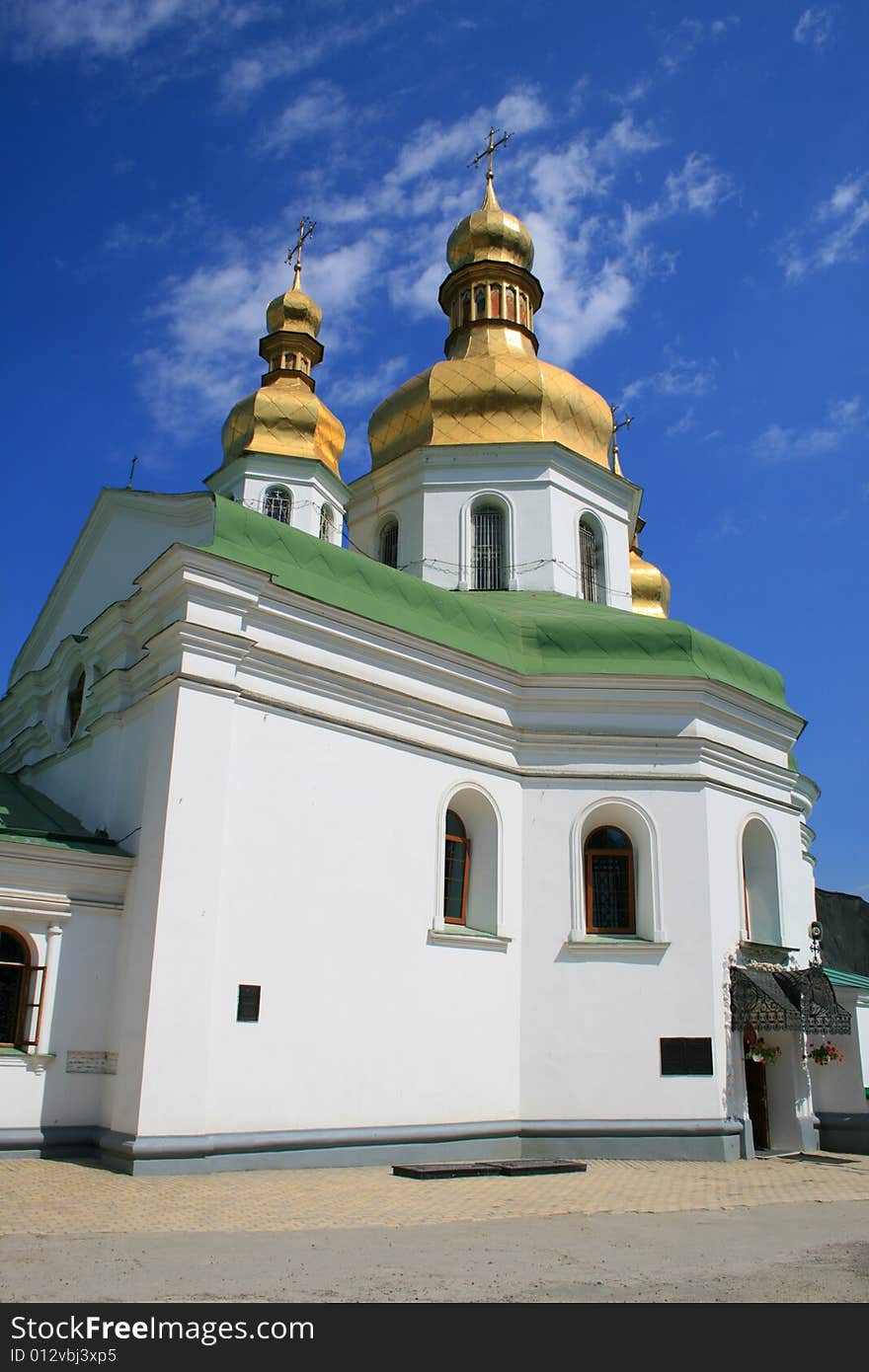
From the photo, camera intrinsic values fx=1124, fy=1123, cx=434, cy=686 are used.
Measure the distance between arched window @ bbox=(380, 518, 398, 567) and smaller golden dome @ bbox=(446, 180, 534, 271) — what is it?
6004 mm

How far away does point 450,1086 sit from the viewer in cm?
1265

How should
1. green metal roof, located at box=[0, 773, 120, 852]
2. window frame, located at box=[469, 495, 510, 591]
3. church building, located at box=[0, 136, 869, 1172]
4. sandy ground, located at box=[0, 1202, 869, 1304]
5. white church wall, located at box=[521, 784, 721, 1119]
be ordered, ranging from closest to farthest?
1. sandy ground, located at box=[0, 1202, 869, 1304]
2. church building, located at box=[0, 136, 869, 1172]
3. green metal roof, located at box=[0, 773, 120, 852]
4. white church wall, located at box=[521, 784, 721, 1119]
5. window frame, located at box=[469, 495, 510, 591]

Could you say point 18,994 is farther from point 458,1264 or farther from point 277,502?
point 277,502

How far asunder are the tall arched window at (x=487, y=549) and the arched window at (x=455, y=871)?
16.9 ft

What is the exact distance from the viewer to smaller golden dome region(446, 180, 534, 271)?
71.0 feet

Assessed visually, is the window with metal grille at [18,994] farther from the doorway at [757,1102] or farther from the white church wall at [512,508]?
the white church wall at [512,508]

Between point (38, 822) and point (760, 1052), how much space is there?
29.4 ft

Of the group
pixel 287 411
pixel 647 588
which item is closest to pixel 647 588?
pixel 647 588

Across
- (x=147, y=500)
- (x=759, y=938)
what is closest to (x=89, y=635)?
(x=147, y=500)

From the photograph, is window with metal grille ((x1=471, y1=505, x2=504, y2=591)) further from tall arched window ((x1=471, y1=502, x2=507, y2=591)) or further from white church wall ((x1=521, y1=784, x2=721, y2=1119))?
white church wall ((x1=521, y1=784, x2=721, y2=1119))

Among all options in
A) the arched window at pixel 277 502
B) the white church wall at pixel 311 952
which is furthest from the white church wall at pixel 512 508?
the white church wall at pixel 311 952

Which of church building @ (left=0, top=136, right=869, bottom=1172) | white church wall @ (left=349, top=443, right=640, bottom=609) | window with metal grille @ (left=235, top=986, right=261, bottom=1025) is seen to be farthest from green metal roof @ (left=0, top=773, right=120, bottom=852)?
white church wall @ (left=349, top=443, right=640, bottom=609)
